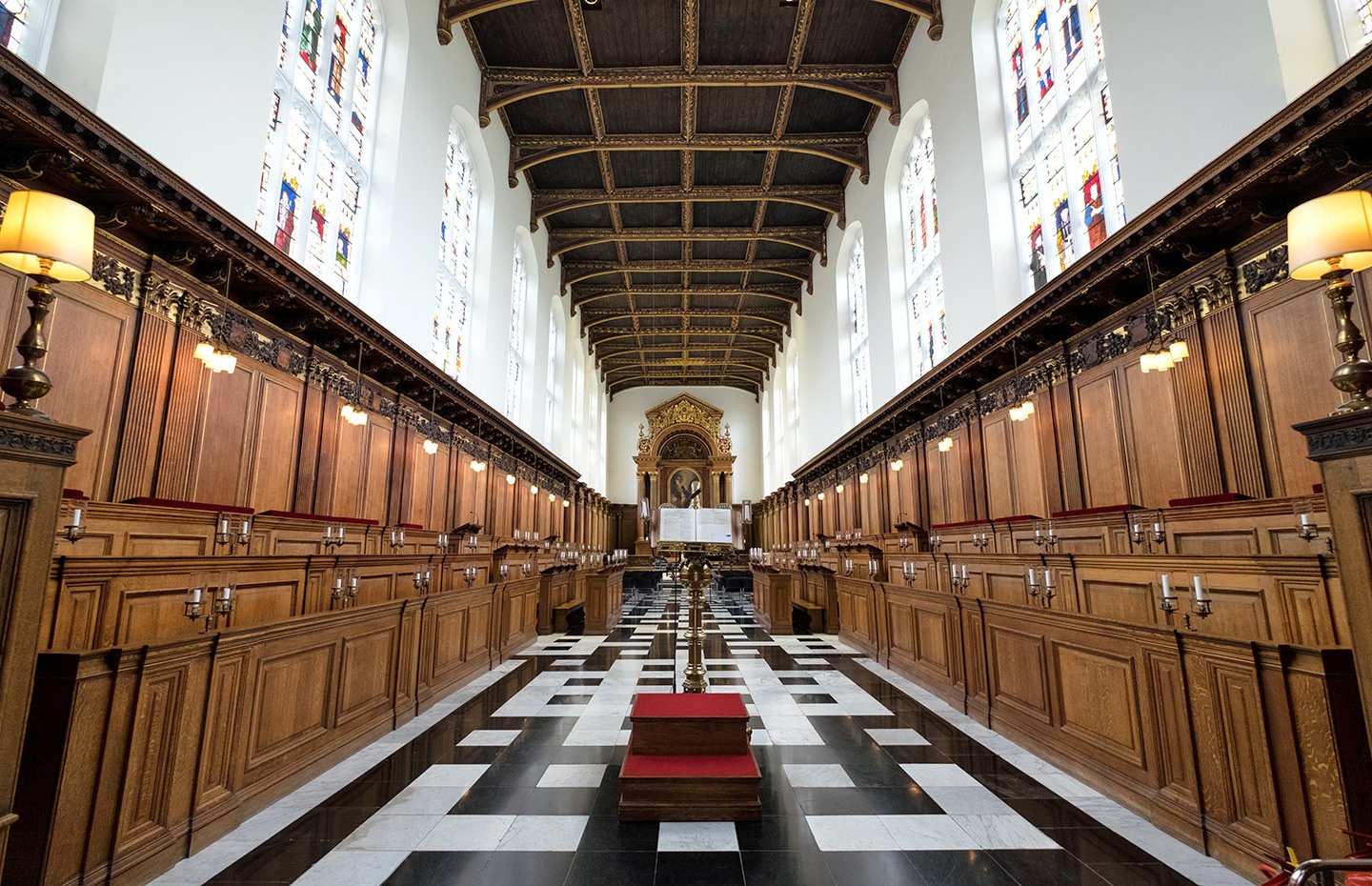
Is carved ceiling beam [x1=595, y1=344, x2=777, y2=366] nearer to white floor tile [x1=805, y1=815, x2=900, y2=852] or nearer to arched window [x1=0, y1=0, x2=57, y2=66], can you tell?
arched window [x1=0, y1=0, x2=57, y2=66]

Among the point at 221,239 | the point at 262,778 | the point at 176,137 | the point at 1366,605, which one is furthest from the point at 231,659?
the point at 1366,605

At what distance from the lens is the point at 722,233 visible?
53.8 feet

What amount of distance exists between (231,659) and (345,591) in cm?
182

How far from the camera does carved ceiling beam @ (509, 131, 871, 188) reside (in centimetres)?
1244

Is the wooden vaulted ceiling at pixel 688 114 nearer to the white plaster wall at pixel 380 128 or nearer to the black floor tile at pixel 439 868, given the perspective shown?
the white plaster wall at pixel 380 128

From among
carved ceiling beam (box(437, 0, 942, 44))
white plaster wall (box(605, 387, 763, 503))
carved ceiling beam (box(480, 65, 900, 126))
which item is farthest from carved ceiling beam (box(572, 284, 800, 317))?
carved ceiling beam (box(437, 0, 942, 44))

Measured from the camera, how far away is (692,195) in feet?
46.6

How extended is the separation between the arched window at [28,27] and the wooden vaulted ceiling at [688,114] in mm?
5721

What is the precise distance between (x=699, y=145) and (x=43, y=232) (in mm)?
11993

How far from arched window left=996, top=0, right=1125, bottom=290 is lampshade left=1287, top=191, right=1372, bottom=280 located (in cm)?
431

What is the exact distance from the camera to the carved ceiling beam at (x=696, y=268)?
59.3ft

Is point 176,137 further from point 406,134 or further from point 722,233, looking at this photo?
point 722,233

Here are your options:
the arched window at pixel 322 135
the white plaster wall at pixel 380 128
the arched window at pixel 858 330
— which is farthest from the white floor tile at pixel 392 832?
the arched window at pixel 858 330

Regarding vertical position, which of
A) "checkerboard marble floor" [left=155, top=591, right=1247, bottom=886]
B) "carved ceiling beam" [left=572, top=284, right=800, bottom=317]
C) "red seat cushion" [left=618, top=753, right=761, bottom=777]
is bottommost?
"checkerboard marble floor" [left=155, top=591, right=1247, bottom=886]
